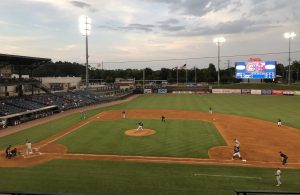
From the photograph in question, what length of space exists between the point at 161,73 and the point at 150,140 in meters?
145

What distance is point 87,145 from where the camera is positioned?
2912 cm

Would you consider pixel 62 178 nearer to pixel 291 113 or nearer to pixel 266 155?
pixel 266 155

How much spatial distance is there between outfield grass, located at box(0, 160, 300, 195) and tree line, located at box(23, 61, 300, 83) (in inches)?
4836

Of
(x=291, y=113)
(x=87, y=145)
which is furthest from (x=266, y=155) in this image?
(x=291, y=113)

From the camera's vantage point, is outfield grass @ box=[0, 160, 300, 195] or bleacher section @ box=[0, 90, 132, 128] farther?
bleacher section @ box=[0, 90, 132, 128]

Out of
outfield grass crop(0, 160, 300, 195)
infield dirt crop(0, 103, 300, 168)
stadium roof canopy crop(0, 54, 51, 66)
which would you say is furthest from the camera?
stadium roof canopy crop(0, 54, 51, 66)

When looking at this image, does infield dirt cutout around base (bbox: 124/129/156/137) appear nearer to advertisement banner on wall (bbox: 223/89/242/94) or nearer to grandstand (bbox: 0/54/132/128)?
grandstand (bbox: 0/54/132/128)

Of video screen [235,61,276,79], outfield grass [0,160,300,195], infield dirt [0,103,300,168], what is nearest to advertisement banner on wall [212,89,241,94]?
video screen [235,61,276,79]

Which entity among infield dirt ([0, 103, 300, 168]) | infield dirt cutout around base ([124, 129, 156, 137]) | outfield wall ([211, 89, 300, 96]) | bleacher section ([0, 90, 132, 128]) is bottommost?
infield dirt ([0, 103, 300, 168])

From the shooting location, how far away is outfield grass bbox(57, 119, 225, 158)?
26.8 m

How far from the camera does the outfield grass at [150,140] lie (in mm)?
26828

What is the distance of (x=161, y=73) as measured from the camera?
175000 millimetres

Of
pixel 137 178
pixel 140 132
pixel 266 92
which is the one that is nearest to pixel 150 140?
pixel 140 132

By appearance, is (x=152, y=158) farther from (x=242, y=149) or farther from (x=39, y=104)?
(x=39, y=104)
